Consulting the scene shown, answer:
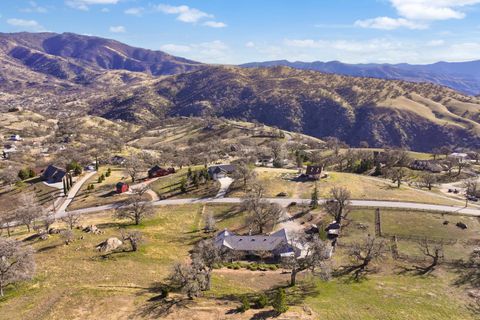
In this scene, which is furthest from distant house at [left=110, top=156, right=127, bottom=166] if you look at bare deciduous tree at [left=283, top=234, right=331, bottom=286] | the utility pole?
bare deciduous tree at [left=283, top=234, right=331, bottom=286]

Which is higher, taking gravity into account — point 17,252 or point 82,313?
point 17,252

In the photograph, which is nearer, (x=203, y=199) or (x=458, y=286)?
(x=458, y=286)

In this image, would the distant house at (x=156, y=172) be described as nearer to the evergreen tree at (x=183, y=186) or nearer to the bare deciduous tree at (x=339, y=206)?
the evergreen tree at (x=183, y=186)

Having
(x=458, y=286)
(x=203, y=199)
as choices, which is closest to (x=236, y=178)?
(x=203, y=199)

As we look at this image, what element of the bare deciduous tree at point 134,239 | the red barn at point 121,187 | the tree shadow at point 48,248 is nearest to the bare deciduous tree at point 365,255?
the bare deciduous tree at point 134,239

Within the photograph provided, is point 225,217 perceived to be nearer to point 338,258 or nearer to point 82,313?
point 338,258

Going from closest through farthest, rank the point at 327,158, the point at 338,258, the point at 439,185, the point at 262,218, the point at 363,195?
the point at 338,258
the point at 262,218
the point at 363,195
the point at 439,185
the point at 327,158

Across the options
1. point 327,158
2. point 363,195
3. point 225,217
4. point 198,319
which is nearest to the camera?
point 198,319
